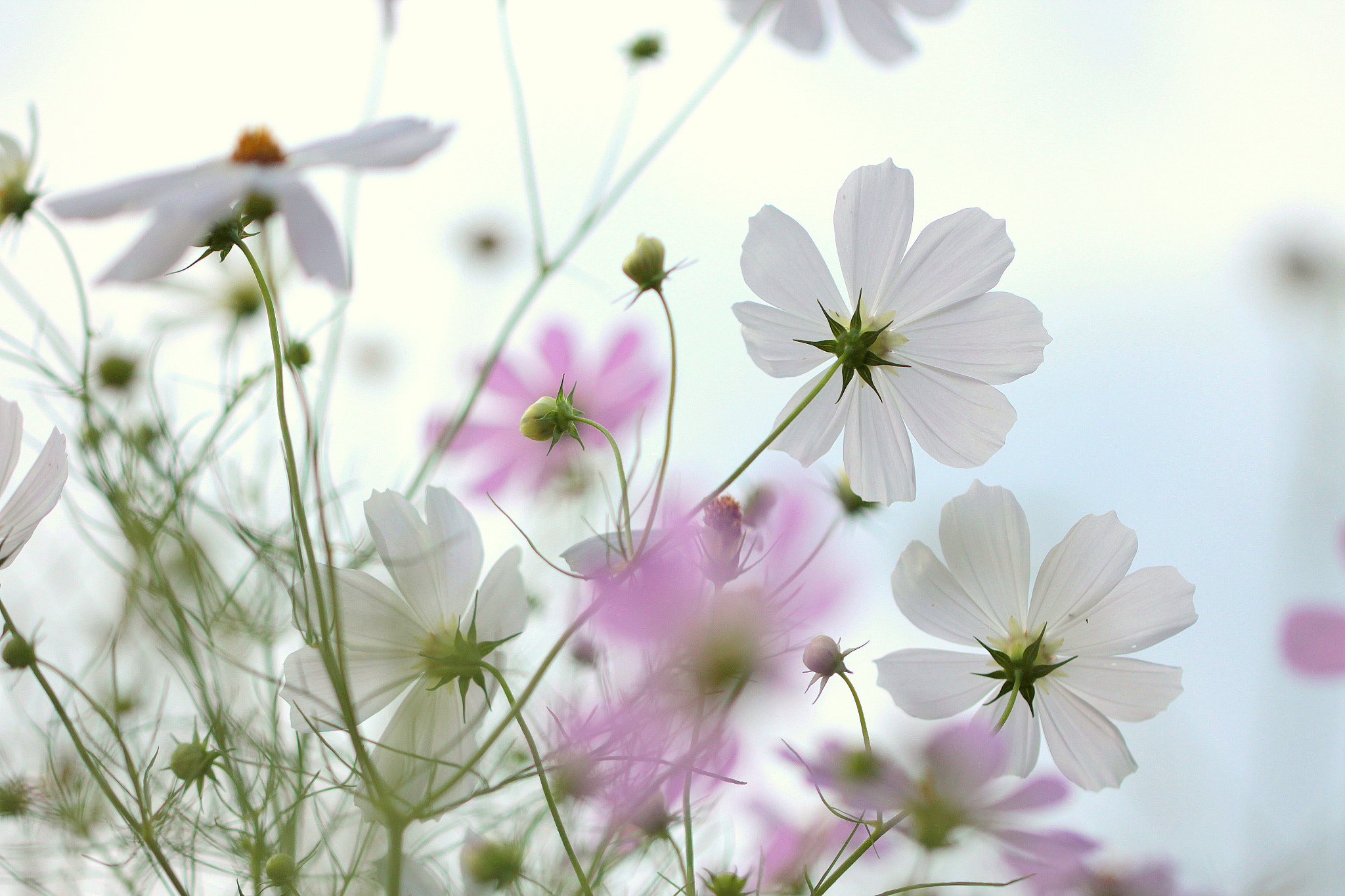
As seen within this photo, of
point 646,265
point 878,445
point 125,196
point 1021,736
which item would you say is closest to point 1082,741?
point 1021,736

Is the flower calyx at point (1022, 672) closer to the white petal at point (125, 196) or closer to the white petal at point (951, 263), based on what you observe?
the white petal at point (951, 263)

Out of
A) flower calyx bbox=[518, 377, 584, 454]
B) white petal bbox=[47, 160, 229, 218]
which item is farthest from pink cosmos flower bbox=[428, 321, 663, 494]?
white petal bbox=[47, 160, 229, 218]

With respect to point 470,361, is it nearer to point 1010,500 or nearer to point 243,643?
point 243,643

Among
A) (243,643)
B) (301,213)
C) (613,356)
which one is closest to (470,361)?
(613,356)

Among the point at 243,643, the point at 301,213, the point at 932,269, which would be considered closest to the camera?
the point at 301,213

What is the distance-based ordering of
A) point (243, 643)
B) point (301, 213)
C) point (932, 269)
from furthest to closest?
point (243, 643) < point (932, 269) < point (301, 213)

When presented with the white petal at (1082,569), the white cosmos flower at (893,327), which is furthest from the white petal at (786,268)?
the white petal at (1082,569)

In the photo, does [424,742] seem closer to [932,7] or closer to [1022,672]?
[1022,672]
